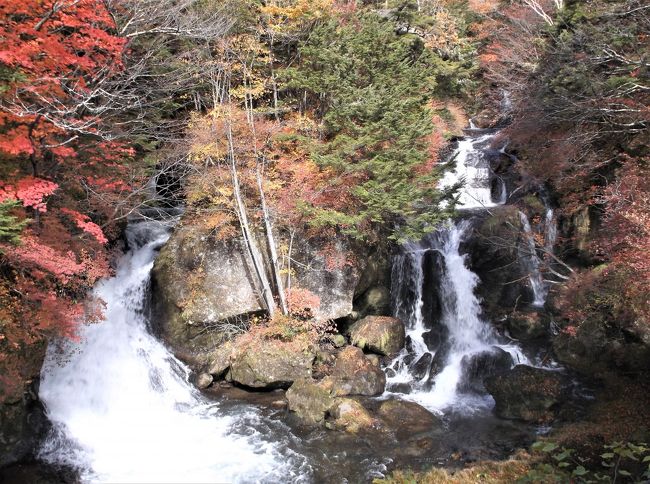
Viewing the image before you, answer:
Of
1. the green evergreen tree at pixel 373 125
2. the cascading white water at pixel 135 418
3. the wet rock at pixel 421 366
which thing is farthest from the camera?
the wet rock at pixel 421 366

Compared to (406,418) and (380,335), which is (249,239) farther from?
(406,418)

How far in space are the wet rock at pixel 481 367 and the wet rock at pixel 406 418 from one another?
82.1 inches

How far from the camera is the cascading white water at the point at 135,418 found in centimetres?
923

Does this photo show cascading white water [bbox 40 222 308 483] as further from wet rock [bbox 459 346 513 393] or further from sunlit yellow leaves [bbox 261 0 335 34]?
sunlit yellow leaves [bbox 261 0 335 34]

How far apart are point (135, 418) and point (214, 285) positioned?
16.2 ft

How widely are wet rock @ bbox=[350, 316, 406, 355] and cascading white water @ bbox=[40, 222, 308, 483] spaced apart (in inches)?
183

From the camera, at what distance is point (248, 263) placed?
1503 centimetres

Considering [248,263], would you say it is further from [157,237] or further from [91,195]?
[91,195]

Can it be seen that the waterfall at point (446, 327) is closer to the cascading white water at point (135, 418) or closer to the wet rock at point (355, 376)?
the wet rock at point (355, 376)

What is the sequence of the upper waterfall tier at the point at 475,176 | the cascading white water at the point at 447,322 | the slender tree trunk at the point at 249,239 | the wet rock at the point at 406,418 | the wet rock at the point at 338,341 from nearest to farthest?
1. the wet rock at the point at 406,418
2. the cascading white water at the point at 447,322
3. the slender tree trunk at the point at 249,239
4. the wet rock at the point at 338,341
5. the upper waterfall tier at the point at 475,176

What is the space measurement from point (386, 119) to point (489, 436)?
33.6 feet

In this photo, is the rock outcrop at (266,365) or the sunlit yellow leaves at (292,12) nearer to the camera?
the rock outcrop at (266,365)

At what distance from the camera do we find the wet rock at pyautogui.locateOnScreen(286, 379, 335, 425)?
11.1 metres

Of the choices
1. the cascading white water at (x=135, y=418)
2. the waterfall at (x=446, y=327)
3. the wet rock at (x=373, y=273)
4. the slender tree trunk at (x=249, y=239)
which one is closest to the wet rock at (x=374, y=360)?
the waterfall at (x=446, y=327)
